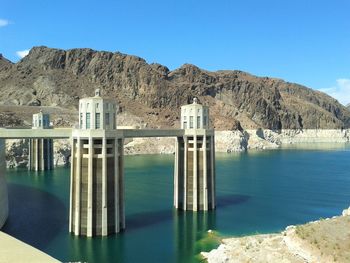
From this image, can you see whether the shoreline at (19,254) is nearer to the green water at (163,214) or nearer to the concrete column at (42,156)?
the green water at (163,214)

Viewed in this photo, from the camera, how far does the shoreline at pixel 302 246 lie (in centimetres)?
2580

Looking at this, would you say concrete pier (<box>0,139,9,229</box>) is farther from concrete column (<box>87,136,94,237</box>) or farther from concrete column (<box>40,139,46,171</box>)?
concrete column (<box>40,139,46,171</box>)

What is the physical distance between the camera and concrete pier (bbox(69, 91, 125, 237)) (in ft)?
135

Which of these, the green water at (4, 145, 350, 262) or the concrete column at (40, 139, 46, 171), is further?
the concrete column at (40, 139, 46, 171)

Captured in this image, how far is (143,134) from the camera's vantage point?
5112 cm

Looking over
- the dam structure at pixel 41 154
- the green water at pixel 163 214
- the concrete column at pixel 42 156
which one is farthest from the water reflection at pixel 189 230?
the dam structure at pixel 41 154

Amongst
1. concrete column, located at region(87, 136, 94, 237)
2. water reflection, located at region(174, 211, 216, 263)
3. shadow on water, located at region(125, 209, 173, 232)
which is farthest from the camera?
shadow on water, located at region(125, 209, 173, 232)

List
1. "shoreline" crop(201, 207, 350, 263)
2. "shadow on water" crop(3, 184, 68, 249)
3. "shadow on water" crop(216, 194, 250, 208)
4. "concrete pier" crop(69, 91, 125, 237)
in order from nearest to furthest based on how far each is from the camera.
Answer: "shoreline" crop(201, 207, 350, 263) → "concrete pier" crop(69, 91, 125, 237) → "shadow on water" crop(3, 184, 68, 249) → "shadow on water" crop(216, 194, 250, 208)

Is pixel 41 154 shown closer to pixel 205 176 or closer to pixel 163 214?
pixel 163 214

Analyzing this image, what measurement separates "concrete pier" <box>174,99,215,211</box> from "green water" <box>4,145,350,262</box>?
208 cm

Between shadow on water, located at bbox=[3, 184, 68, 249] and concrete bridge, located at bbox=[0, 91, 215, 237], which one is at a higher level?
concrete bridge, located at bbox=[0, 91, 215, 237]

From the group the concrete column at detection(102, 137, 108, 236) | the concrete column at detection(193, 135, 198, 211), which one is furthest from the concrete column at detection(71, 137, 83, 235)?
the concrete column at detection(193, 135, 198, 211)

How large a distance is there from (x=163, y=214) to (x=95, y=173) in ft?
50.8

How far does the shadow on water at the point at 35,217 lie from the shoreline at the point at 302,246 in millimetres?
19976
